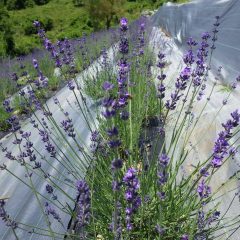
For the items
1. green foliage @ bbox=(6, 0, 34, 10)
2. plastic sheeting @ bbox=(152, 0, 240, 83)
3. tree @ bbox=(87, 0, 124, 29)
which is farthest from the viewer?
green foliage @ bbox=(6, 0, 34, 10)

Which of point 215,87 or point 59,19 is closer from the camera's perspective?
point 215,87

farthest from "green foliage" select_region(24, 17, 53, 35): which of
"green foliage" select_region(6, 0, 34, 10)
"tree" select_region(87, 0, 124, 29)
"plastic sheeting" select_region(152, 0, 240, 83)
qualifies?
"plastic sheeting" select_region(152, 0, 240, 83)

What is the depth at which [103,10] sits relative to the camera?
26.2m

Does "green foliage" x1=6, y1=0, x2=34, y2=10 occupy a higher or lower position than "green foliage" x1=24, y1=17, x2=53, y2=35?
higher

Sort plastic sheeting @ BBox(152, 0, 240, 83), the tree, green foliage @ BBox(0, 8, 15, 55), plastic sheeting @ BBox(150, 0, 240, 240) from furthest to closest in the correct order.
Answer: the tree → green foliage @ BBox(0, 8, 15, 55) → plastic sheeting @ BBox(152, 0, 240, 83) → plastic sheeting @ BBox(150, 0, 240, 240)

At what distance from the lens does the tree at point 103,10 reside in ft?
85.1

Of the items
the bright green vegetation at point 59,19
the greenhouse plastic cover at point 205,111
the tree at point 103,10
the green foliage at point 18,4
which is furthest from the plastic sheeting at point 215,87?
the green foliage at point 18,4

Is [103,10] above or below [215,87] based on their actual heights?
above

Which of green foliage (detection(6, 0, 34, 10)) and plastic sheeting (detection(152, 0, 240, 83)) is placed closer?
plastic sheeting (detection(152, 0, 240, 83))

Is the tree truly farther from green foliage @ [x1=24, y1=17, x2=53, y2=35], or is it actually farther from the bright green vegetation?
green foliage @ [x1=24, y1=17, x2=53, y2=35]

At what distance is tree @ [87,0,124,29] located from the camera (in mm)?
25938

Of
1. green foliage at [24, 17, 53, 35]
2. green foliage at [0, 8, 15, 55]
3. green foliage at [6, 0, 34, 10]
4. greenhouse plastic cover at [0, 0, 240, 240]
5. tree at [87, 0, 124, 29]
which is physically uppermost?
green foliage at [6, 0, 34, 10]

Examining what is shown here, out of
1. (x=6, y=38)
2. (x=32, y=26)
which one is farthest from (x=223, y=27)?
(x=32, y=26)

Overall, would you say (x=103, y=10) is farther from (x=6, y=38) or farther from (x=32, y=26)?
(x=32, y=26)
